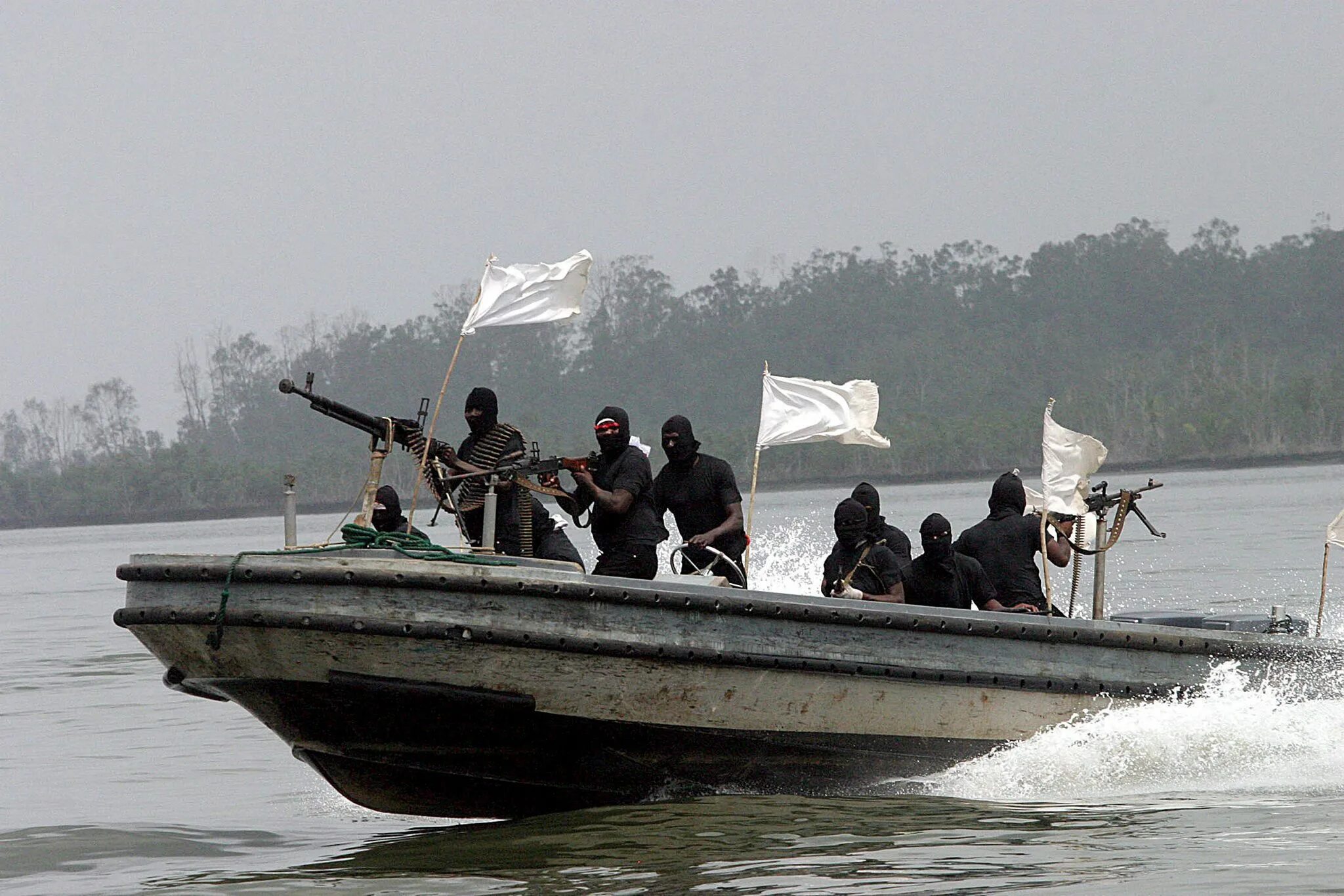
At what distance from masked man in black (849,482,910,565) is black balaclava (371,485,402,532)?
2.79m

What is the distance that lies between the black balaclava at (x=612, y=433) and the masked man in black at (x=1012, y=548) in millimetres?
1994

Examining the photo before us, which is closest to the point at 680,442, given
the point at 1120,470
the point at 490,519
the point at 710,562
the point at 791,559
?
the point at 710,562

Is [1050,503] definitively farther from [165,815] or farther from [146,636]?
[165,815]

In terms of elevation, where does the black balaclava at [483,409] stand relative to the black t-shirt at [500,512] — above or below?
above

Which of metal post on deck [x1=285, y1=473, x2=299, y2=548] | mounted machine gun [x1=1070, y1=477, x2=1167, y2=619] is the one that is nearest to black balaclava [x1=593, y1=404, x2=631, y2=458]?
metal post on deck [x1=285, y1=473, x2=299, y2=548]

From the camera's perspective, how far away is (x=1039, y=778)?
9047mm

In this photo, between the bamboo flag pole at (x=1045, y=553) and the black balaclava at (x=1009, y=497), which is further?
the black balaclava at (x=1009, y=497)

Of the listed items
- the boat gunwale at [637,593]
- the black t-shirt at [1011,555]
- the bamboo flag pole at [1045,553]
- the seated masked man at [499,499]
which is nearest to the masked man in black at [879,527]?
the black t-shirt at [1011,555]

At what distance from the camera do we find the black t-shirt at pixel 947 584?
9.19 metres

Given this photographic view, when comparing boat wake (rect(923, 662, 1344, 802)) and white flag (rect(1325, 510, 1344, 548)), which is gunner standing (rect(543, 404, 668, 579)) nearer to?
boat wake (rect(923, 662, 1344, 802))

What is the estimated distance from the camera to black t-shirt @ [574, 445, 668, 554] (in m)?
8.58

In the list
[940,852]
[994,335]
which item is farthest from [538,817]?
[994,335]

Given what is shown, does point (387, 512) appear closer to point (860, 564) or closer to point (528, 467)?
point (528, 467)

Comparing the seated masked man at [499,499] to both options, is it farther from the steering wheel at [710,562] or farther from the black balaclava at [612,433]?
the steering wheel at [710,562]
